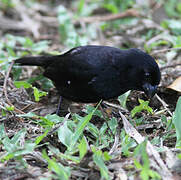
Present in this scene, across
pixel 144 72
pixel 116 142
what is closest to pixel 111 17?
pixel 144 72

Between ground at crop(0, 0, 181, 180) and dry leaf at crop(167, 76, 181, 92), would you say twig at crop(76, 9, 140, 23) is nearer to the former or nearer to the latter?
ground at crop(0, 0, 181, 180)

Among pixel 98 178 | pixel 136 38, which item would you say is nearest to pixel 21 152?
pixel 98 178

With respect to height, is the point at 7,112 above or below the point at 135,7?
below

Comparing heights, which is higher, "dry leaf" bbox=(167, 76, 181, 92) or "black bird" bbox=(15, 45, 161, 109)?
"black bird" bbox=(15, 45, 161, 109)

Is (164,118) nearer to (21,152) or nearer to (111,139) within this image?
(111,139)

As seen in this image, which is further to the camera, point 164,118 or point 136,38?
point 136,38

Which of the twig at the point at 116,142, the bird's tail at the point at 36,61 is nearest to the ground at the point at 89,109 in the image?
the twig at the point at 116,142

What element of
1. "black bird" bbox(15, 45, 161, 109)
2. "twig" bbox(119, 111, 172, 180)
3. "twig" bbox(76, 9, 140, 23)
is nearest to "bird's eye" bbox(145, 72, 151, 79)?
"black bird" bbox(15, 45, 161, 109)

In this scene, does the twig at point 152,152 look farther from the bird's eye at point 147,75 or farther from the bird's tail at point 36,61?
the bird's tail at point 36,61
